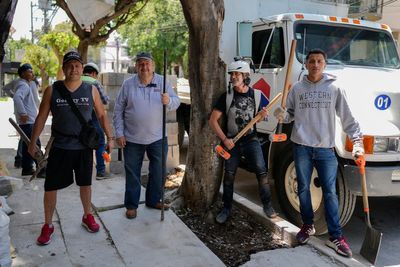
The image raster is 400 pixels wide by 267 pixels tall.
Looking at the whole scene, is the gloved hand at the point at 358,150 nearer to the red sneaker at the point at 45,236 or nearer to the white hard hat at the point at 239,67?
the white hard hat at the point at 239,67

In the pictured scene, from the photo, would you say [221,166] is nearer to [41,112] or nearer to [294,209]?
[294,209]

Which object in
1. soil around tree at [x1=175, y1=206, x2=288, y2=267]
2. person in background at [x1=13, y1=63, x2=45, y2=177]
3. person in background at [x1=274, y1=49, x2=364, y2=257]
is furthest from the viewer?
person in background at [x1=13, y1=63, x2=45, y2=177]

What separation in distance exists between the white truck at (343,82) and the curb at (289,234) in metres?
0.39

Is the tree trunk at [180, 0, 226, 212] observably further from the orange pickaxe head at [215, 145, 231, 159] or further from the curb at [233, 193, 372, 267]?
the curb at [233, 193, 372, 267]

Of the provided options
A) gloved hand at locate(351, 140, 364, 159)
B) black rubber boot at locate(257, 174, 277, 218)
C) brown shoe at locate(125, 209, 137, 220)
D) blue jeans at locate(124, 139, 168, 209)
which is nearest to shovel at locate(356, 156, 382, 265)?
gloved hand at locate(351, 140, 364, 159)

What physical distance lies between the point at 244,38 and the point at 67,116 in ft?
8.77

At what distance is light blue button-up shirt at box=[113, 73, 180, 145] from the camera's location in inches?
158

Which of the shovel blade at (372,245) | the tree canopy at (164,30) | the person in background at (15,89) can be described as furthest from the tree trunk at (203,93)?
the tree canopy at (164,30)

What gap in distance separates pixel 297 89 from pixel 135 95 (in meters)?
1.58

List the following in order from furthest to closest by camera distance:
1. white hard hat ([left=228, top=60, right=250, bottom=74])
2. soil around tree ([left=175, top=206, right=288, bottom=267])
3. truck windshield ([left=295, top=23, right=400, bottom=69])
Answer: truck windshield ([left=295, top=23, right=400, bottom=69]) < white hard hat ([left=228, top=60, right=250, bottom=74]) < soil around tree ([left=175, top=206, right=288, bottom=267])

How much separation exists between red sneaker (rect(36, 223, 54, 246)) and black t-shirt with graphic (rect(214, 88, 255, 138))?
1.94 m

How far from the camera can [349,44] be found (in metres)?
5.22

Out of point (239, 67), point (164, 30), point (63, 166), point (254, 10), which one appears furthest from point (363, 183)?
point (164, 30)

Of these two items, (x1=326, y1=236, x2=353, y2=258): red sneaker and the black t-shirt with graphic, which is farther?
the black t-shirt with graphic
